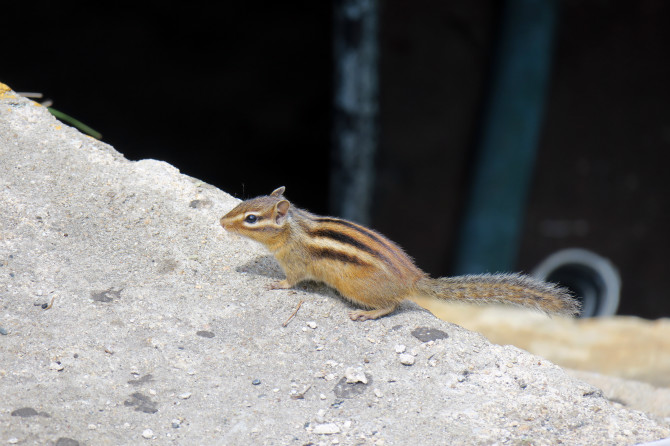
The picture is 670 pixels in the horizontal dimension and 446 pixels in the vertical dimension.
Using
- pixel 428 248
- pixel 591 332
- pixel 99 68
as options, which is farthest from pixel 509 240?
pixel 99 68

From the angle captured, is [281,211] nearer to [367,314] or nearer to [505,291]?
[367,314]

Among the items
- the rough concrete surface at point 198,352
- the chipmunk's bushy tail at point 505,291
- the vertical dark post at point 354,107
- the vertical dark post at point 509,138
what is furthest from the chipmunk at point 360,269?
the vertical dark post at point 509,138

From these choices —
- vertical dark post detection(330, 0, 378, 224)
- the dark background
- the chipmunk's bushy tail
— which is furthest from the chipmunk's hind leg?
the dark background

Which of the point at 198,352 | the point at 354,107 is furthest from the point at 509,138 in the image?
the point at 198,352

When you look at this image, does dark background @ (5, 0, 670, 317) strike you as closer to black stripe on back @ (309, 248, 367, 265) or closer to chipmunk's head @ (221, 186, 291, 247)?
chipmunk's head @ (221, 186, 291, 247)

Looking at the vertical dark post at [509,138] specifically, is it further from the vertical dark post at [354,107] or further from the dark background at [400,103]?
the vertical dark post at [354,107]

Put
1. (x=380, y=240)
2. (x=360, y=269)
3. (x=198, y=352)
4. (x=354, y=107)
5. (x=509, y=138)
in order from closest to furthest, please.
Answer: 1. (x=198, y=352)
2. (x=360, y=269)
3. (x=380, y=240)
4. (x=354, y=107)
5. (x=509, y=138)
